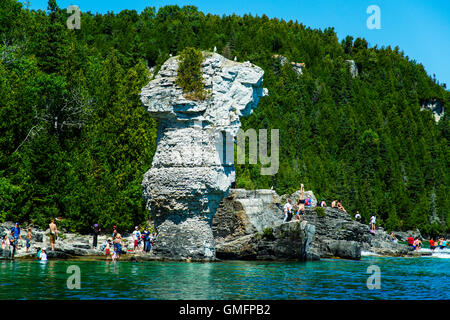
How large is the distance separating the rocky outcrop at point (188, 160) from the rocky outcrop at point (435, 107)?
166m

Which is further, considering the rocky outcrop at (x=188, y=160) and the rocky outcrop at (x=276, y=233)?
the rocky outcrop at (x=276, y=233)

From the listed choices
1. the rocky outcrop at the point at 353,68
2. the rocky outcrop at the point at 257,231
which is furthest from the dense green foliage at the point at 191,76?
the rocky outcrop at the point at 353,68

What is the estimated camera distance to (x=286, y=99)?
156500 mm

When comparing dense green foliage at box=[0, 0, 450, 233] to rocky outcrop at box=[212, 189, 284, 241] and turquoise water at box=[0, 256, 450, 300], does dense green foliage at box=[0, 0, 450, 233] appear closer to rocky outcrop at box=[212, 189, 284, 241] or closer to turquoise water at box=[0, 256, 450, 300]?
rocky outcrop at box=[212, 189, 284, 241]

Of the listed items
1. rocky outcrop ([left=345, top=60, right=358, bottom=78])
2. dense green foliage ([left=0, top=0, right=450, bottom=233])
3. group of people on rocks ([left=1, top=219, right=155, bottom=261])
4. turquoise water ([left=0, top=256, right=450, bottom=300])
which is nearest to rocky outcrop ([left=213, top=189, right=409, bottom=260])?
turquoise water ([left=0, top=256, right=450, bottom=300])

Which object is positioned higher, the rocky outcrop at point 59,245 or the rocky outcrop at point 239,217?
the rocky outcrop at point 239,217

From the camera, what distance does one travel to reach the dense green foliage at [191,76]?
1522 inches

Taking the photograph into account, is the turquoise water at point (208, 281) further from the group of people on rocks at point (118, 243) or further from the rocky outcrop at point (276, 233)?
the rocky outcrop at point (276, 233)

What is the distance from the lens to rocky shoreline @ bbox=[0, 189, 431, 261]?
37031mm

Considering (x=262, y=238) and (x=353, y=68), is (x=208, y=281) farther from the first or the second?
(x=353, y=68)

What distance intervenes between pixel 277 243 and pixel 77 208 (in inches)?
642

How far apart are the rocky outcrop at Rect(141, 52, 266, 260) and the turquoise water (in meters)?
3.71

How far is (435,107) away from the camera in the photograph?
19038cm
